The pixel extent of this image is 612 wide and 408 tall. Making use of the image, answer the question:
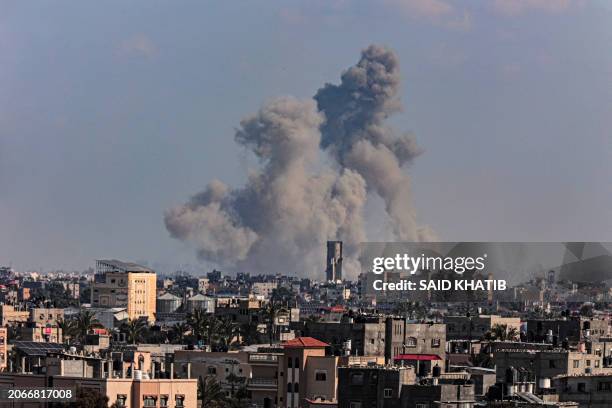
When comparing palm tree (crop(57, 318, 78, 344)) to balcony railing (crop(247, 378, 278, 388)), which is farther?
palm tree (crop(57, 318, 78, 344))

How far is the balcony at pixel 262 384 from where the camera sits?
223ft

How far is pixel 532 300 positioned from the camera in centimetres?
17288

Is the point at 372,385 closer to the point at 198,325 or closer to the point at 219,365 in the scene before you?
the point at 219,365

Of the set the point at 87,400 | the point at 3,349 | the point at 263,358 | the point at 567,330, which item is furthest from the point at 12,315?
the point at 87,400

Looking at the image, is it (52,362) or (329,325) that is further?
(329,325)

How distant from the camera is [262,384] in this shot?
68.9 metres

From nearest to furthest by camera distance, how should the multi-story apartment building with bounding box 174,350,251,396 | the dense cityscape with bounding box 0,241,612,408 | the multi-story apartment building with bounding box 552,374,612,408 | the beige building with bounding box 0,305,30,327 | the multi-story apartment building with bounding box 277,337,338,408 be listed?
the dense cityscape with bounding box 0,241,612,408 < the multi-story apartment building with bounding box 552,374,612,408 < the multi-story apartment building with bounding box 277,337,338,408 < the multi-story apartment building with bounding box 174,350,251,396 < the beige building with bounding box 0,305,30,327

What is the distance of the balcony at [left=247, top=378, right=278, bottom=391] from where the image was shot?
223ft

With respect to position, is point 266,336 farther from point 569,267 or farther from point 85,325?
point 569,267

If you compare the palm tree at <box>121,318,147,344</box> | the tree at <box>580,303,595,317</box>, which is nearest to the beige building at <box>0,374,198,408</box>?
the palm tree at <box>121,318,147,344</box>

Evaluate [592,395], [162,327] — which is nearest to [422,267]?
[162,327]

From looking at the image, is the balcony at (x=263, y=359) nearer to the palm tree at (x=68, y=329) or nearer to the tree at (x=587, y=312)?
the palm tree at (x=68, y=329)

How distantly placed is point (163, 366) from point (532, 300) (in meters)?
105
